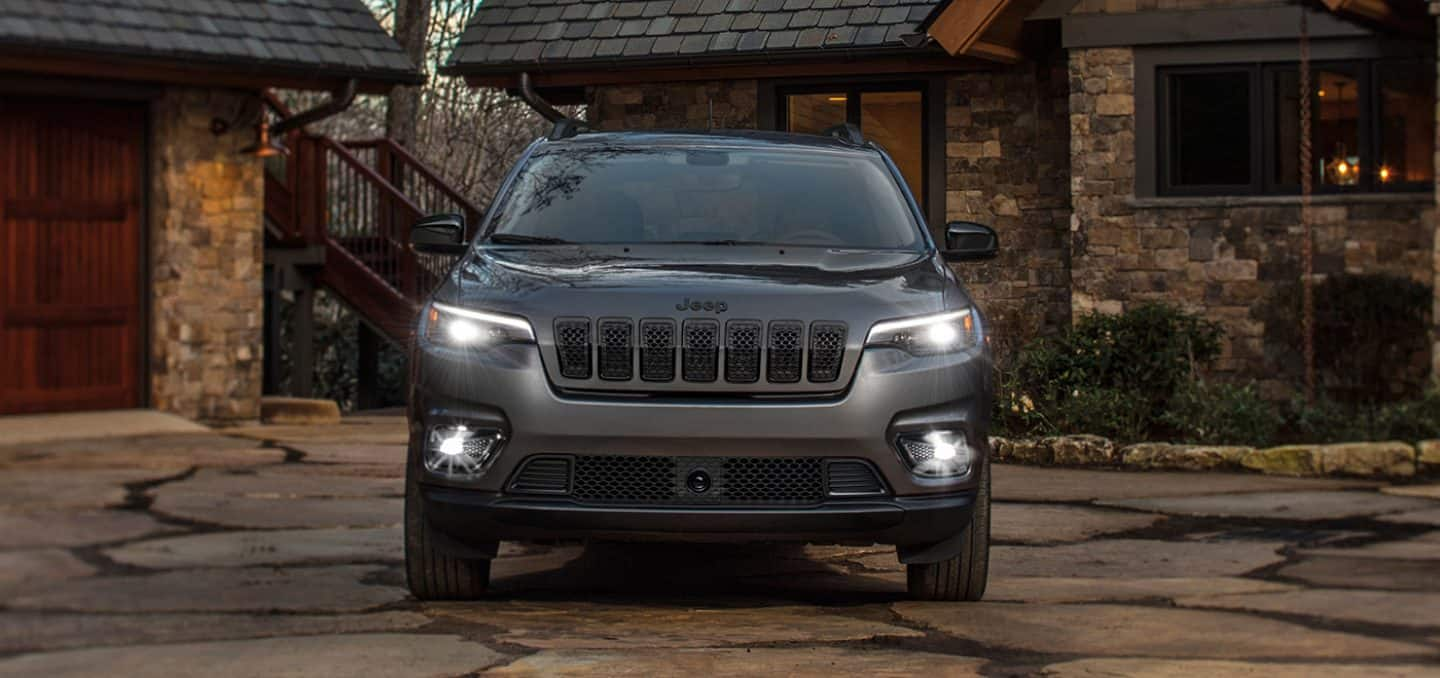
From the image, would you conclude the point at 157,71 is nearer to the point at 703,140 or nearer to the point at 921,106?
the point at 921,106

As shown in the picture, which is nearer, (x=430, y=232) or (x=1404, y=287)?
(x=430, y=232)

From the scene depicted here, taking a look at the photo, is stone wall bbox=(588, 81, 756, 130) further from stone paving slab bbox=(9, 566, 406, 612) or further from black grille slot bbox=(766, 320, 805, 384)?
black grille slot bbox=(766, 320, 805, 384)

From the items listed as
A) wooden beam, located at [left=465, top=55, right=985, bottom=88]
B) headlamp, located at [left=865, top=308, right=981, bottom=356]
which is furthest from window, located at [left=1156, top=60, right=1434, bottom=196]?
headlamp, located at [left=865, top=308, right=981, bottom=356]

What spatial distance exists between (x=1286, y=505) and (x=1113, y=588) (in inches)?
130

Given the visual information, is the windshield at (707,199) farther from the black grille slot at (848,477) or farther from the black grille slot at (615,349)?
the black grille slot at (848,477)

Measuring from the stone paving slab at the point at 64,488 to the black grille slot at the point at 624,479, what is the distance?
4917mm

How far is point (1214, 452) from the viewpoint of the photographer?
1207 cm

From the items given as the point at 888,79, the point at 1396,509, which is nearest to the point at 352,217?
the point at 888,79

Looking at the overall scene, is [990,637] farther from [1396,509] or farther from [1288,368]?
[1288,368]

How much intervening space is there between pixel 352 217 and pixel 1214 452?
10.3m

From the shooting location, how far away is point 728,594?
696 cm

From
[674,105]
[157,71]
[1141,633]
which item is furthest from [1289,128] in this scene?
[1141,633]

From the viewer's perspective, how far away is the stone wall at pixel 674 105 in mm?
16984

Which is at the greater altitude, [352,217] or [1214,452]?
Answer: [352,217]
